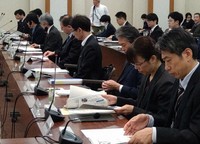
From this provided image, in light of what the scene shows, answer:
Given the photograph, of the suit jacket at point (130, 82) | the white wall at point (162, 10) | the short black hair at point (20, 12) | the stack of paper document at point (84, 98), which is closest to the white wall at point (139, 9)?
the white wall at point (162, 10)

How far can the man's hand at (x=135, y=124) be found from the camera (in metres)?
2.33

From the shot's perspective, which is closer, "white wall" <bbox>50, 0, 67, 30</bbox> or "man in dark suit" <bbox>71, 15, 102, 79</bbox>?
"man in dark suit" <bbox>71, 15, 102, 79</bbox>

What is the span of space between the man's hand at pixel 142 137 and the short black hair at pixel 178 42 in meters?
0.43

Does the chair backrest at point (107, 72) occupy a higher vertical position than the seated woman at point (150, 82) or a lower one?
lower

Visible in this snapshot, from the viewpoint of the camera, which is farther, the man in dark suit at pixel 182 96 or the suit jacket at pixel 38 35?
the suit jacket at pixel 38 35

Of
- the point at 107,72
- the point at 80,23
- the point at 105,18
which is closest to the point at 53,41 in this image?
the point at 80,23

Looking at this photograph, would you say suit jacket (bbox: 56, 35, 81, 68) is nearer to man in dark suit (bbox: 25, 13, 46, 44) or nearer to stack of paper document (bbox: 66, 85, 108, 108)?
man in dark suit (bbox: 25, 13, 46, 44)

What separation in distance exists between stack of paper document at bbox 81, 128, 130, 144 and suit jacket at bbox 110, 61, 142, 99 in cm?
115

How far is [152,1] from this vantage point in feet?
42.2

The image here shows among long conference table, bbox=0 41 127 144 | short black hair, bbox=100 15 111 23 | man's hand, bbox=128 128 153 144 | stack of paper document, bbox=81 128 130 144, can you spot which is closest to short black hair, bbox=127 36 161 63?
long conference table, bbox=0 41 127 144

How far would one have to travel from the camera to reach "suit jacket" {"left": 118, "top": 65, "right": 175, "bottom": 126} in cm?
264

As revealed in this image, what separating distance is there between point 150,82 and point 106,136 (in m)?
0.69

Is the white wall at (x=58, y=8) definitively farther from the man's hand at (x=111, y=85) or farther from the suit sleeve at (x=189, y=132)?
the suit sleeve at (x=189, y=132)

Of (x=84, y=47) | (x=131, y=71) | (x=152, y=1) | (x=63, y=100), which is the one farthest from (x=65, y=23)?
(x=152, y=1)
